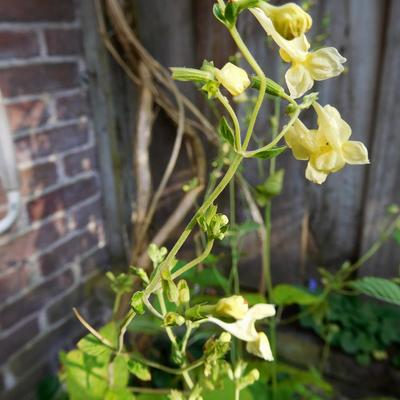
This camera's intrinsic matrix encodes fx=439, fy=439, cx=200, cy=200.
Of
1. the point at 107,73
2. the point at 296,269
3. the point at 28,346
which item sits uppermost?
the point at 107,73

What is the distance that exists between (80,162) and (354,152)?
2.94ft

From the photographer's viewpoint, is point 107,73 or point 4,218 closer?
point 4,218

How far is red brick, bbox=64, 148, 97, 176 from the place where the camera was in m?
1.06

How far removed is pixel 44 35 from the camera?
0.94 metres

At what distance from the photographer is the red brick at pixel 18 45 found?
0.85 meters

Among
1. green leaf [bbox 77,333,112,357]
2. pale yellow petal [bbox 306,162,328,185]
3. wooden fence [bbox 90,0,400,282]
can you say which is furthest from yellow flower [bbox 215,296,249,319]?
wooden fence [bbox 90,0,400,282]

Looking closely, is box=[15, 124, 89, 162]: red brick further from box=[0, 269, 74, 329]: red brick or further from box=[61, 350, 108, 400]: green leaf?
box=[61, 350, 108, 400]: green leaf

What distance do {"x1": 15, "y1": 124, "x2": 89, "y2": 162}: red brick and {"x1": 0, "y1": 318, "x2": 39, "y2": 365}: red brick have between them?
0.40 m

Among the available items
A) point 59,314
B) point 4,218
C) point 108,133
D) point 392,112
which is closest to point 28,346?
point 59,314

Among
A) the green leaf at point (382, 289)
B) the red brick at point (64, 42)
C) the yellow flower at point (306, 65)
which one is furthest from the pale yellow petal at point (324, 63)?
the red brick at point (64, 42)

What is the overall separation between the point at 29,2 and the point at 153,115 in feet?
1.15

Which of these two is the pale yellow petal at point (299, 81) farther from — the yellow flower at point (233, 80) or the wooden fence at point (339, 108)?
the wooden fence at point (339, 108)

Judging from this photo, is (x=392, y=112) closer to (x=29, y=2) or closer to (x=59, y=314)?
(x=29, y=2)

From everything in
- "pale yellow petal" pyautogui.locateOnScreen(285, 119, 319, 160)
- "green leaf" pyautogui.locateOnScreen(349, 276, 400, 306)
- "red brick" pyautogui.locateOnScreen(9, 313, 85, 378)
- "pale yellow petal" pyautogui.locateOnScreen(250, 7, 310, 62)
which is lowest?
"red brick" pyautogui.locateOnScreen(9, 313, 85, 378)
